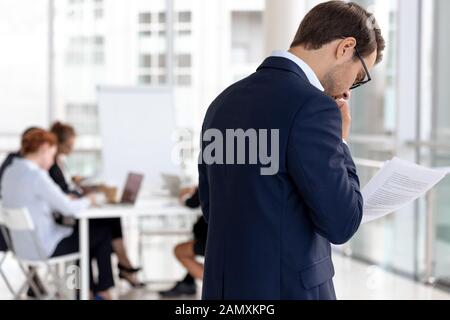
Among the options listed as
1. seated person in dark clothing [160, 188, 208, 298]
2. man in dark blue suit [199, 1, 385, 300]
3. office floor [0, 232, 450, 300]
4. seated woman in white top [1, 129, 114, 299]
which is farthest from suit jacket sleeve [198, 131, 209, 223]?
office floor [0, 232, 450, 300]

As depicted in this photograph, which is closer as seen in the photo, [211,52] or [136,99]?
[136,99]

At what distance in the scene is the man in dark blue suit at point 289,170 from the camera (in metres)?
1.64

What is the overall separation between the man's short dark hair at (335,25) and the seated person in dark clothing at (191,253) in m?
3.40

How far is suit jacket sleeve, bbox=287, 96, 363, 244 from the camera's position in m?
1.63

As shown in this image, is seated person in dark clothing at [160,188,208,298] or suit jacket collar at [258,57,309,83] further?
seated person in dark clothing at [160,188,208,298]

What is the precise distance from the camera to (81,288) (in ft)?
17.3

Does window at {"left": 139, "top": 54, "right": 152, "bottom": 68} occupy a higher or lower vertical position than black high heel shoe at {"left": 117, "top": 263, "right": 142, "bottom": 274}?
higher

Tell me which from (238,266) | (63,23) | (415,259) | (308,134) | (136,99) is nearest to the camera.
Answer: (308,134)

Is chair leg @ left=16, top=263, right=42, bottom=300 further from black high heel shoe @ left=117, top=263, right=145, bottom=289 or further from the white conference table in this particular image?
black high heel shoe @ left=117, top=263, right=145, bottom=289

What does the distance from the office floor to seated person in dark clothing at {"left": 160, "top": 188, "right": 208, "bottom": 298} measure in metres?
0.11

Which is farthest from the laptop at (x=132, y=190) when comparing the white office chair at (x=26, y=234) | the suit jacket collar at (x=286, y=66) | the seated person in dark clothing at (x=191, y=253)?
the suit jacket collar at (x=286, y=66)

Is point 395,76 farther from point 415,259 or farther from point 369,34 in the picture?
point 369,34
